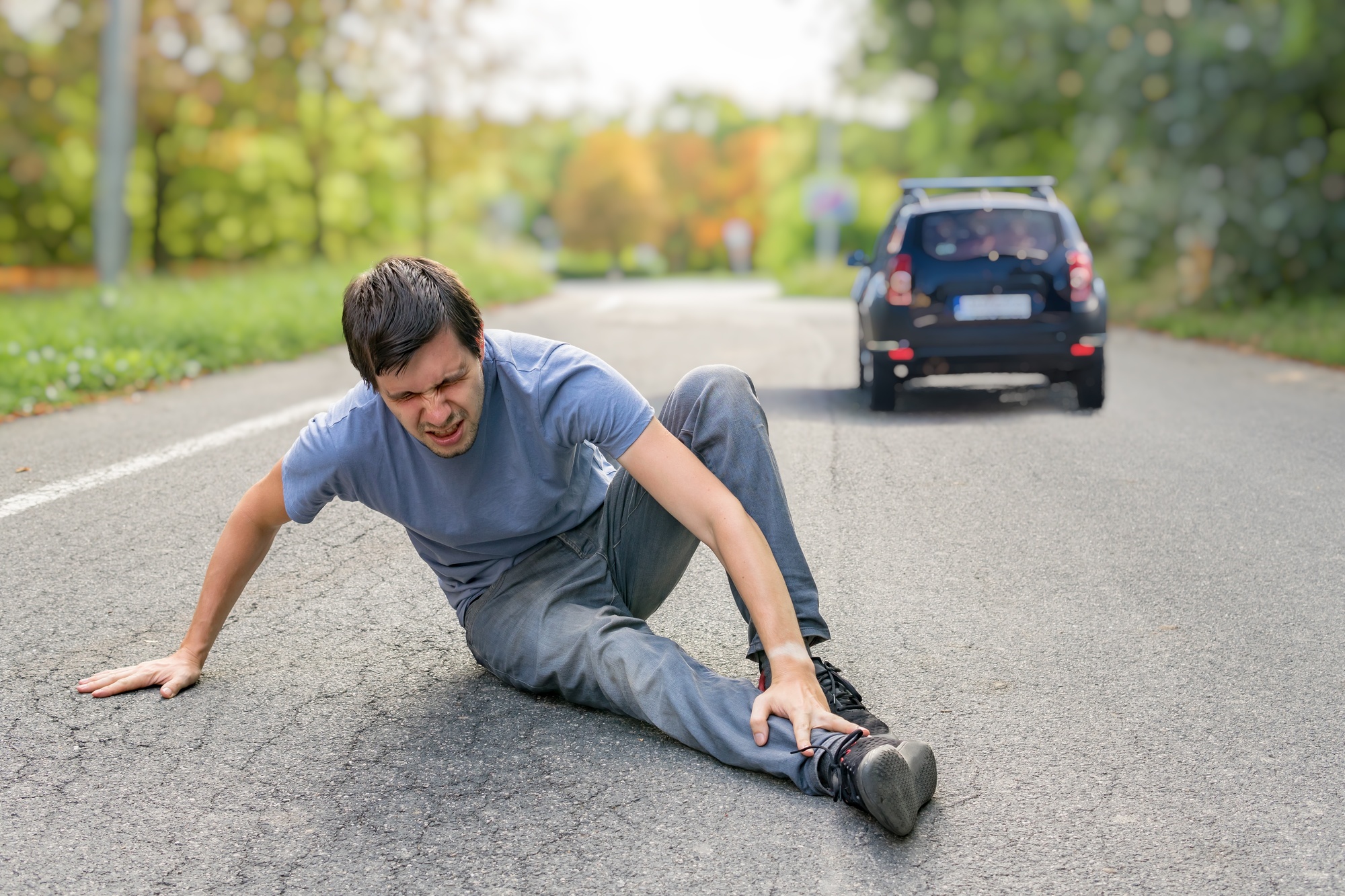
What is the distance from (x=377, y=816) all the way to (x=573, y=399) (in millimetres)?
1036

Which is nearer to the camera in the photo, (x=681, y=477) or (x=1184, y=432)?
(x=681, y=477)

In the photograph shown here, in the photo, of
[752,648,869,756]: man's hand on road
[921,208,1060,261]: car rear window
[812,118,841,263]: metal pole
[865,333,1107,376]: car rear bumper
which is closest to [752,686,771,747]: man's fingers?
[752,648,869,756]: man's hand on road

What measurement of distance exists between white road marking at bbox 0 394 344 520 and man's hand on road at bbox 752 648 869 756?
150 inches

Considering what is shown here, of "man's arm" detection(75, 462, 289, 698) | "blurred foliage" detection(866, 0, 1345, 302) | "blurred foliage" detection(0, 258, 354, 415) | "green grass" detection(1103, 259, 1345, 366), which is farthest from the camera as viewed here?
"blurred foliage" detection(866, 0, 1345, 302)

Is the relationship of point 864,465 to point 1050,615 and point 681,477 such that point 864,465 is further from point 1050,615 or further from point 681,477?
point 681,477

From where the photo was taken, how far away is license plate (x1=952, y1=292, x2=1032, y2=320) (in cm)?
973

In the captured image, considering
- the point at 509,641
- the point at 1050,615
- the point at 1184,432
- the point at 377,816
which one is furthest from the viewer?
the point at 1184,432

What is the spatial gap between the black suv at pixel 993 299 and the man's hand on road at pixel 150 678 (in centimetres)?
652

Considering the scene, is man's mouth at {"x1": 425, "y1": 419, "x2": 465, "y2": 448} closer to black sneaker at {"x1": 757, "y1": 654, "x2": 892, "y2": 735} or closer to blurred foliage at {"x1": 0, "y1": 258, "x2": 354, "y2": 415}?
black sneaker at {"x1": 757, "y1": 654, "x2": 892, "y2": 735}

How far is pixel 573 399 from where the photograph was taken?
321 centimetres

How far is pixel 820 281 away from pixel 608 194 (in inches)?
1556

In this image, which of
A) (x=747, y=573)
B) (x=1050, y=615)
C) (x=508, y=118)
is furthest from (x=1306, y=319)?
(x=508, y=118)

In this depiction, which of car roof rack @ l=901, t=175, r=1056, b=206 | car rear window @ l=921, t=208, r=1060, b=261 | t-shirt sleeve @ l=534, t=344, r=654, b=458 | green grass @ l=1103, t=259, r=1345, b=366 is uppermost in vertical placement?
car roof rack @ l=901, t=175, r=1056, b=206

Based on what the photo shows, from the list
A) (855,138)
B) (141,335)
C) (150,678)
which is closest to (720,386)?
(150,678)
